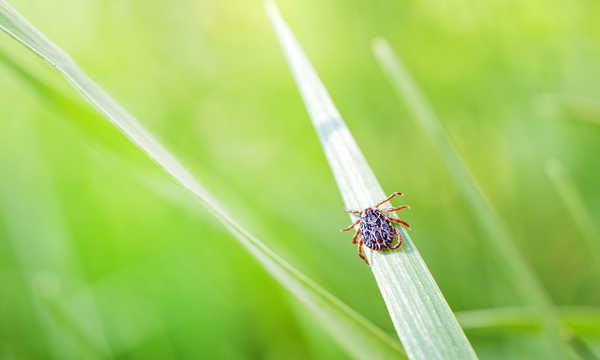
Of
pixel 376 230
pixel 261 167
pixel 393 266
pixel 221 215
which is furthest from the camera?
pixel 261 167

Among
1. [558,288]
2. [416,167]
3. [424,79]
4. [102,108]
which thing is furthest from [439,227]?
[102,108]

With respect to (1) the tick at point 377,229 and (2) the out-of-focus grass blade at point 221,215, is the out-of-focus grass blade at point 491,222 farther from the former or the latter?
(2) the out-of-focus grass blade at point 221,215

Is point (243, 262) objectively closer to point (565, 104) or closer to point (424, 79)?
point (565, 104)

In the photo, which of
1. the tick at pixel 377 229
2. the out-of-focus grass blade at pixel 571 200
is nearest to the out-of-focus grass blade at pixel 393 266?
the tick at pixel 377 229

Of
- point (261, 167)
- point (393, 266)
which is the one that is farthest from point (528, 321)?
point (261, 167)

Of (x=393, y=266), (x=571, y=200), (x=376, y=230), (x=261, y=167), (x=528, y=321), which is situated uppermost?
(x=261, y=167)

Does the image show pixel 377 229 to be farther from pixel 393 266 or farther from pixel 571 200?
pixel 571 200
